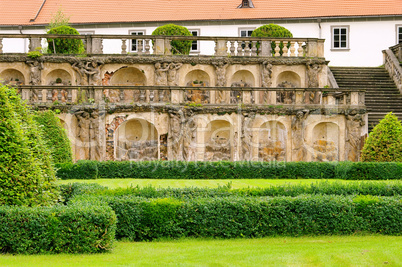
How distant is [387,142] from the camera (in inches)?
794

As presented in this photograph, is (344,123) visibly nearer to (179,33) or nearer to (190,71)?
(190,71)

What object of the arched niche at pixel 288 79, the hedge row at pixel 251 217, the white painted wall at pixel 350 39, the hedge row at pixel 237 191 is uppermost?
the white painted wall at pixel 350 39

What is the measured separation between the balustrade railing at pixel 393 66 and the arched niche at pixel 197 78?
10.9 m

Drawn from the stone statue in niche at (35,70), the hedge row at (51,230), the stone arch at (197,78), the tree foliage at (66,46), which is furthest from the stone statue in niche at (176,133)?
the hedge row at (51,230)

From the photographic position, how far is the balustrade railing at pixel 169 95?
24.2 meters

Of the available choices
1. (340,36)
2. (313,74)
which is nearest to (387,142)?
(313,74)

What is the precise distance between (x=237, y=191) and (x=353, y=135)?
1343 cm

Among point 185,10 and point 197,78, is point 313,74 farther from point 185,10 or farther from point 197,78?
point 185,10

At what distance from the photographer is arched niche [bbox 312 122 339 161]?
25.0m

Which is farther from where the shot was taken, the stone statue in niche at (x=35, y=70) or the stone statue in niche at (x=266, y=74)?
the stone statue in niche at (x=266, y=74)

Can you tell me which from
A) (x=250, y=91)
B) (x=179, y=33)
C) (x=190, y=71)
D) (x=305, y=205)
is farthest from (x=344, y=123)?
(x=305, y=205)

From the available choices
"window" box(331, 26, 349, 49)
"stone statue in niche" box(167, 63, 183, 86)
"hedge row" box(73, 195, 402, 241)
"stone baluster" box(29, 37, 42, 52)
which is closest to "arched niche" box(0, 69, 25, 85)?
"stone baluster" box(29, 37, 42, 52)

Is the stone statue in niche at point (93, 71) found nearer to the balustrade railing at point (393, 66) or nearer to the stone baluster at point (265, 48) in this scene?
the stone baluster at point (265, 48)

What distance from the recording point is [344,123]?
2472 centimetres
